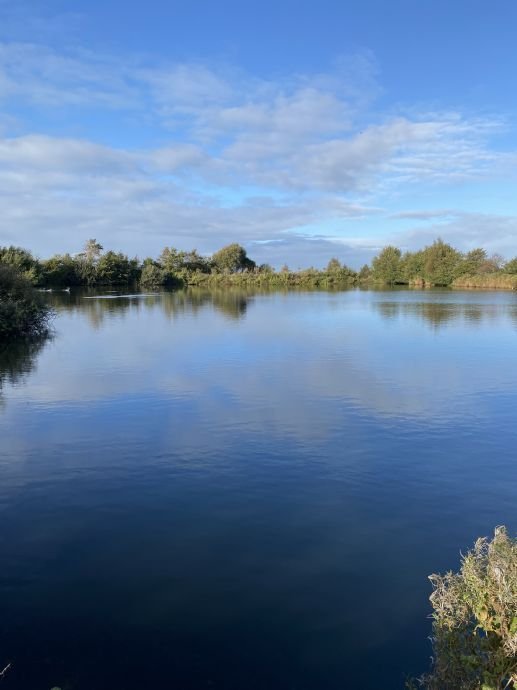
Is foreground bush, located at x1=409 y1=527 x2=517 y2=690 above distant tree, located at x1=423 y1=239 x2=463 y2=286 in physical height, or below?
below

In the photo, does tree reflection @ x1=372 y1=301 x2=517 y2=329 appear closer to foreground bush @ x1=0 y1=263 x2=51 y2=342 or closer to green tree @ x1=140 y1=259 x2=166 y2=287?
foreground bush @ x1=0 y1=263 x2=51 y2=342

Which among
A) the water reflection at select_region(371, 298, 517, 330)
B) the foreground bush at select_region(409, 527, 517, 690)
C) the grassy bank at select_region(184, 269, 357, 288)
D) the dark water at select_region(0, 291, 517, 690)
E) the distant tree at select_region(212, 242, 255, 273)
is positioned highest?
the distant tree at select_region(212, 242, 255, 273)

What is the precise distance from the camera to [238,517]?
748 centimetres

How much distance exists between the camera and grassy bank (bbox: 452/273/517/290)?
75188mm

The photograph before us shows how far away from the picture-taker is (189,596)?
5.72 meters

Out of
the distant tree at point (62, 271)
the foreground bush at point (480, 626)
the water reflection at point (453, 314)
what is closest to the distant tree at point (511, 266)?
the water reflection at point (453, 314)

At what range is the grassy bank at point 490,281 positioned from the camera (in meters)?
75.2

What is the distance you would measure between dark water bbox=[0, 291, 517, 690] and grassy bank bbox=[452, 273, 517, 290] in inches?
2571

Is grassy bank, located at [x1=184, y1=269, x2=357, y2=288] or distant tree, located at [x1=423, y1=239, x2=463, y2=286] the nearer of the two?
distant tree, located at [x1=423, y1=239, x2=463, y2=286]

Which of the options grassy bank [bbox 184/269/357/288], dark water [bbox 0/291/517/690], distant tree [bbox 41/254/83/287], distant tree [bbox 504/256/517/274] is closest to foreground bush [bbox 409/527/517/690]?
dark water [bbox 0/291/517/690]

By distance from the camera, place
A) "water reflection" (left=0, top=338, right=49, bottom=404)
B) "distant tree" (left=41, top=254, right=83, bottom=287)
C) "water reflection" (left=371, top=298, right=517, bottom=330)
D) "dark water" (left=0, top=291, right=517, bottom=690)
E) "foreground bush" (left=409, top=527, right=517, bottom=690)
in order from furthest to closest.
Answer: "distant tree" (left=41, top=254, right=83, bottom=287), "water reflection" (left=371, top=298, right=517, bottom=330), "water reflection" (left=0, top=338, right=49, bottom=404), "dark water" (left=0, top=291, right=517, bottom=690), "foreground bush" (left=409, top=527, right=517, bottom=690)

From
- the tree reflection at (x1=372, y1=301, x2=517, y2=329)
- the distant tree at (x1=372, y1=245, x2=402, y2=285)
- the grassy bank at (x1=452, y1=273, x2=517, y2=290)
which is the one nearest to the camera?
the tree reflection at (x1=372, y1=301, x2=517, y2=329)

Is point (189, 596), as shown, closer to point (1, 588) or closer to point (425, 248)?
point (1, 588)

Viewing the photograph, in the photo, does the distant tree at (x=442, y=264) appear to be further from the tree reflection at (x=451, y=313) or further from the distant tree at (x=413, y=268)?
the tree reflection at (x=451, y=313)
